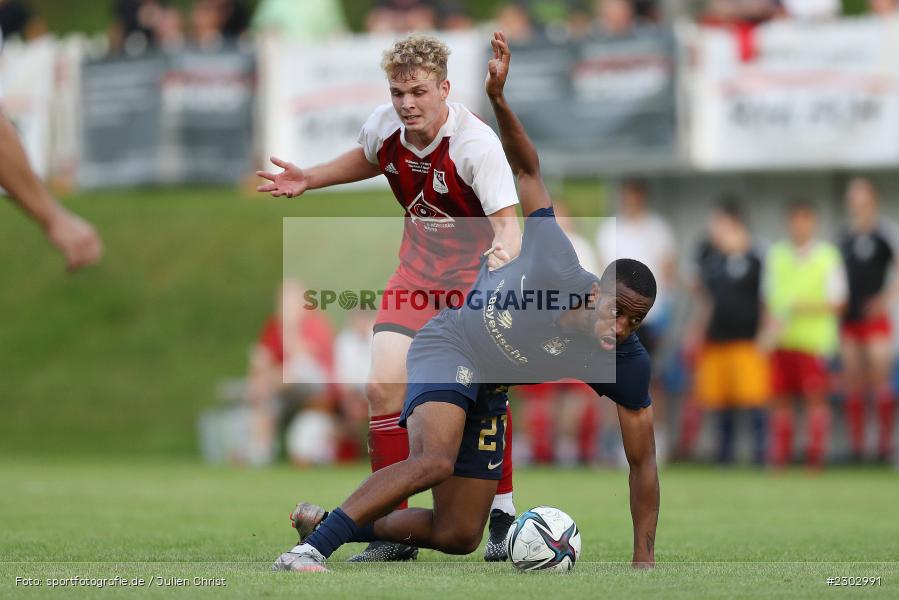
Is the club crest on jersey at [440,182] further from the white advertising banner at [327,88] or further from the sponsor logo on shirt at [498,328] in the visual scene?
the white advertising banner at [327,88]

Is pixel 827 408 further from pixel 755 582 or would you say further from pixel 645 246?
pixel 755 582

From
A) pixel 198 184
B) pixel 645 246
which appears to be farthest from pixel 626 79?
pixel 198 184

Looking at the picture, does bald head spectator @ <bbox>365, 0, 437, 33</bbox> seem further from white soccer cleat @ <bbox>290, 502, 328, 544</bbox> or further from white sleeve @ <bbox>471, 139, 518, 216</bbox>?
white soccer cleat @ <bbox>290, 502, 328, 544</bbox>

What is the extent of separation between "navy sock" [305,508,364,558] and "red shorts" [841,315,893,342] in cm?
937

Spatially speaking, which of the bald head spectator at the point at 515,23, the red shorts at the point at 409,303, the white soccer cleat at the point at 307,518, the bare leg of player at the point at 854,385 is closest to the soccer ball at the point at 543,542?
the white soccer cleat at the point at 307,518

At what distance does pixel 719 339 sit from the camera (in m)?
15.0

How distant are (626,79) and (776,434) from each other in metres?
4.10

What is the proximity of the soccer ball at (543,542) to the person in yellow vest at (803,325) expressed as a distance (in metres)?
8.27

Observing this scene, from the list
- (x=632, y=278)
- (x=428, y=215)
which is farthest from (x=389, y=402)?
(x=632, y=278)

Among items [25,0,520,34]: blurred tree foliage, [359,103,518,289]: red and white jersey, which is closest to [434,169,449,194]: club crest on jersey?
[359,103,518,289]: red and white jersey

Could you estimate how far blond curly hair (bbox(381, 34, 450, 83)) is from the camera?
7.23 meters

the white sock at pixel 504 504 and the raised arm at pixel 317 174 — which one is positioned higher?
the raised arm at pixel 317 174

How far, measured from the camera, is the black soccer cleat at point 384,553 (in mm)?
7504

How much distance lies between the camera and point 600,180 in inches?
853
